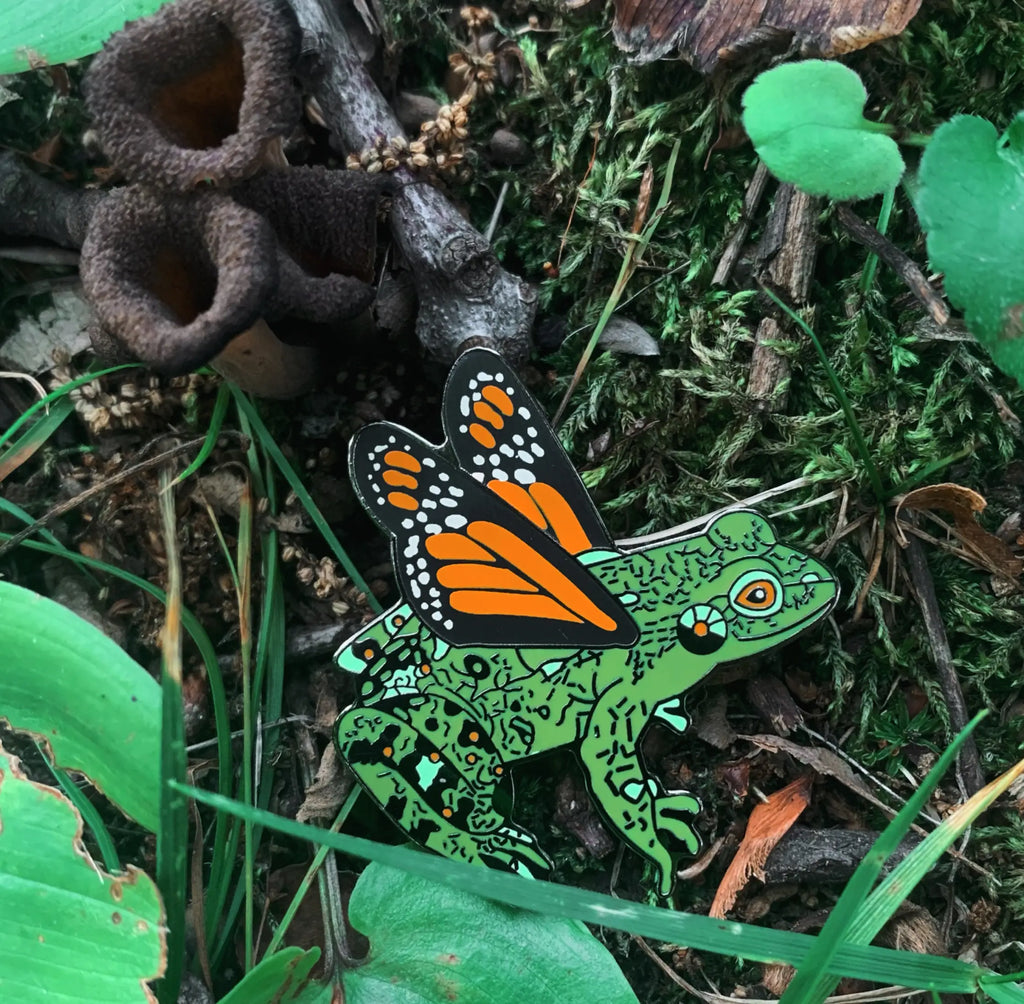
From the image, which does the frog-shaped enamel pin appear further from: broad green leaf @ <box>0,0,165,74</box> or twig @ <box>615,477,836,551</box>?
broad green leaf @ <box>0,0,165,74</box>

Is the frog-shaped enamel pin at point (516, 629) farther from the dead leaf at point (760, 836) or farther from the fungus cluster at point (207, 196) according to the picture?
the fungus cluster at point (207, 196)

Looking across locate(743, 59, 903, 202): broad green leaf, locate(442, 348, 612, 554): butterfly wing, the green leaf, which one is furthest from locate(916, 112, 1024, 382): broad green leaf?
the green leaf

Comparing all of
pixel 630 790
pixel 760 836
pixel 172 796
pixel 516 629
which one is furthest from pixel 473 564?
pixel 760 836

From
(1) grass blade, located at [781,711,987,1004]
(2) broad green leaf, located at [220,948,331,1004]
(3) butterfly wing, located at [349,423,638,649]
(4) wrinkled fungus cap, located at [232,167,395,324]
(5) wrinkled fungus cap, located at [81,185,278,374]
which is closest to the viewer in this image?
(1) grass blade, located at [781,711,987,1004]

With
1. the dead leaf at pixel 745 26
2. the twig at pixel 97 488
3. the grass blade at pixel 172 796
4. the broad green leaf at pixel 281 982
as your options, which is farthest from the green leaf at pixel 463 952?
the dead leaf at pixel 745 26

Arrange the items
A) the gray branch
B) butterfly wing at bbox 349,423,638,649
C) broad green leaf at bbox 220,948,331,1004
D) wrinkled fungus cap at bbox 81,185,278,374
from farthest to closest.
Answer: the gray branch, butterfly wing at bbox 349,423,638,649, broad green leaf at bbox 220,948,331,1004, wrinkled fungus cap at bbox 81,185,278,374

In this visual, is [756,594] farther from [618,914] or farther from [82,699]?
[82,699]
